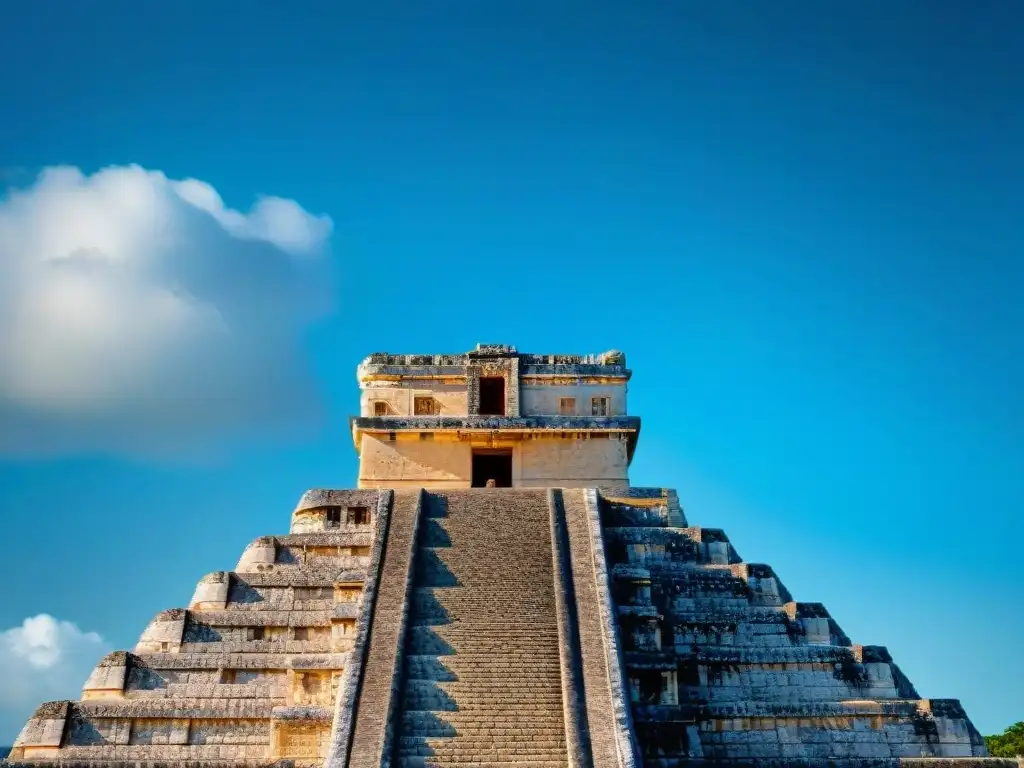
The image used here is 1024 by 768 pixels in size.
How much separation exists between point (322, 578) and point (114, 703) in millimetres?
2689

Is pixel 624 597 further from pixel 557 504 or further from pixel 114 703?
pixel 114 703

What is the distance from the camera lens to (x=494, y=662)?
39.7 feet

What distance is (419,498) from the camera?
15.5m

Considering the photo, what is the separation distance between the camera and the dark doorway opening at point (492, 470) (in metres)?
19.8

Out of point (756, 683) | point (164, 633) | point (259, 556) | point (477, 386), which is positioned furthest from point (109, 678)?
point (477, 386)

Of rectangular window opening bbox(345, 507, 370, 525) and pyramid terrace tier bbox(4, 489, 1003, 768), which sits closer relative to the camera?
pyramid terrace tier bbox(4, 489, 1003, 768)

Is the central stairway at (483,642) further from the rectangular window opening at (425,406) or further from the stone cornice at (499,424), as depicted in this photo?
the rectangular window opening at (425,406)

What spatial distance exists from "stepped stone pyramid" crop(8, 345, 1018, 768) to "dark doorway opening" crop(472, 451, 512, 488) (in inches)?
142

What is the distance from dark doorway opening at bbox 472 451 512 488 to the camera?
1975 cm

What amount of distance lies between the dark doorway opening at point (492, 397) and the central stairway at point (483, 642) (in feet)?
13.1

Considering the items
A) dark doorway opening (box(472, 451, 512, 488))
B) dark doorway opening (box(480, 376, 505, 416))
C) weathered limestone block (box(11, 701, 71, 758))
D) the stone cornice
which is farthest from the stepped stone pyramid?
dark doorway opening (box(480, 376, 505, 416))

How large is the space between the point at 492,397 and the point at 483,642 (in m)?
7.86

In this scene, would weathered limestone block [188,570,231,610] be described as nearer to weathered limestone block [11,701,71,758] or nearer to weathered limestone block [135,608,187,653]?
weathered limestone block [135,608,187,653]

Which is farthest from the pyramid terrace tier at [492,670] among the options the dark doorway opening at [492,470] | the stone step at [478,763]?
the dark doorway opening at [492,470]
